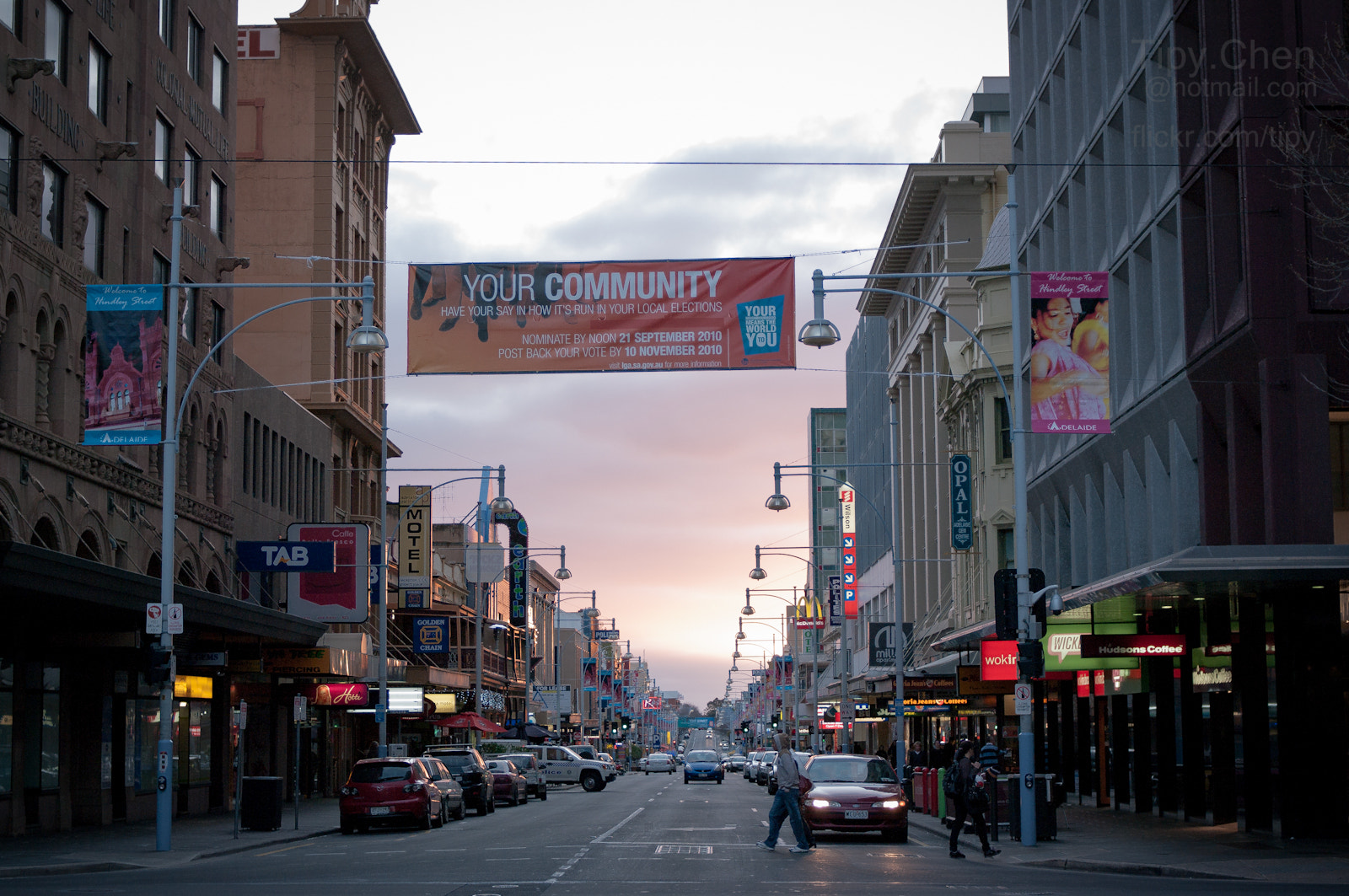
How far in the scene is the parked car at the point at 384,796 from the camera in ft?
102

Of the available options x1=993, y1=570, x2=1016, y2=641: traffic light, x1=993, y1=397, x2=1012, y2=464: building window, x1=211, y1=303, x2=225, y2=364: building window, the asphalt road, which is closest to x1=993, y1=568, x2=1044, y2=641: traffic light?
x1=993, y1=570, x2=1016, y2=641: traffic light

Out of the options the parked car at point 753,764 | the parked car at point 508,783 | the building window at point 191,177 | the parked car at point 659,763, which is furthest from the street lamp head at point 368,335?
the parked car at point 659,763

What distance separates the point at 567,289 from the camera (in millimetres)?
23641

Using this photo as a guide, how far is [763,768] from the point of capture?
206ft

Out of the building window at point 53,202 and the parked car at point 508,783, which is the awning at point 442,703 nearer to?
the parked car at point 508,783

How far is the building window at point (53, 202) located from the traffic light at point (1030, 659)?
20.0 meters

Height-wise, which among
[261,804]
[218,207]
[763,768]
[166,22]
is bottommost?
[763,768]

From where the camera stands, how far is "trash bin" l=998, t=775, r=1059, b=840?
2523 cm

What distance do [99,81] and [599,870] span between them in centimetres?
2194

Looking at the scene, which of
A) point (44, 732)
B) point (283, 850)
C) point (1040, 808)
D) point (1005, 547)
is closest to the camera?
point (1040, 808)

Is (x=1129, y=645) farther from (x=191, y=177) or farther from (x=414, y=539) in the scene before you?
(x=414, y=539)

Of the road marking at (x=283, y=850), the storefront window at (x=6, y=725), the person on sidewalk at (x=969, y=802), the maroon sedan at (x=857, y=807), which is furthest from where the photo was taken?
the storefront window at (x=6, y=725)

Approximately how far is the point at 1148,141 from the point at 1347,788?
12.8 metres

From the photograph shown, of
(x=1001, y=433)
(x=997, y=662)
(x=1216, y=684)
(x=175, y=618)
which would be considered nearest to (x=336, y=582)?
(x=175, y=618)
